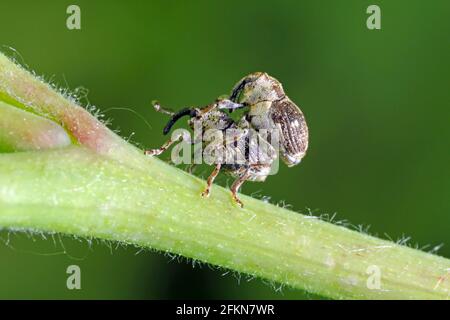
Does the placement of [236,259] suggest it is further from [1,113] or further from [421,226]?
[421,226]

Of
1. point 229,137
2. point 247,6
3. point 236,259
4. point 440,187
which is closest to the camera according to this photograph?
point 236,259

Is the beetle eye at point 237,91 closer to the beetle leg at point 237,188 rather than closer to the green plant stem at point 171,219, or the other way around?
the beetle leg at point 237,188

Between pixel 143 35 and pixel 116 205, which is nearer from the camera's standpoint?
pixel 116 205

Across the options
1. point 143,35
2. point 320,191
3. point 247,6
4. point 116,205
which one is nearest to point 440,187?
point 320,191

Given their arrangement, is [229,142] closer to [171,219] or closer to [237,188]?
[237,188]

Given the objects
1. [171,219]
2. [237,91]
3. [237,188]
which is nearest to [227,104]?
[237,91]
